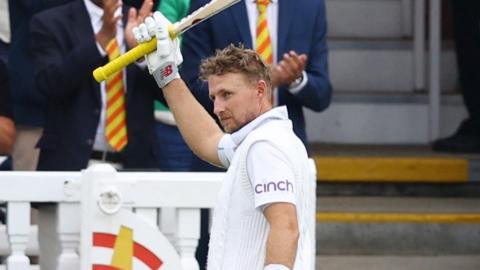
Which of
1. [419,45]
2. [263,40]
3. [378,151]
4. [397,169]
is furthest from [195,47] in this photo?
[419,45]

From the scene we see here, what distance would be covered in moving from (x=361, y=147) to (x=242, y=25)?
339 centimetres

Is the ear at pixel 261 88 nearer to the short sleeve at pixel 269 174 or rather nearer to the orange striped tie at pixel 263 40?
the short sleeve at pixel 269 174

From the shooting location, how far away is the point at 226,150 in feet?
20.0

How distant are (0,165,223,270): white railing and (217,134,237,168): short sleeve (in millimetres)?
658

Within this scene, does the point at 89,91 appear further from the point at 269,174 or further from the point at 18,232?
the point at 269,174

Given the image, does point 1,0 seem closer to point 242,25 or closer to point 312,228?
point 242,25

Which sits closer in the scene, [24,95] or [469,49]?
[24,95]

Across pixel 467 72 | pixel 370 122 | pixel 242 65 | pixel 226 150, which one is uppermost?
pixel 467 72

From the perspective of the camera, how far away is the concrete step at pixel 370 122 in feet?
36.9

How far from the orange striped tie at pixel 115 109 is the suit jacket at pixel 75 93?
0.03 m

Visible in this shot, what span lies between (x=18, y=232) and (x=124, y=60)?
1.17 metres

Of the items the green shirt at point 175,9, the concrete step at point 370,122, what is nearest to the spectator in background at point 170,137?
the green shirt at point 175,9

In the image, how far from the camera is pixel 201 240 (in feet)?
24.3

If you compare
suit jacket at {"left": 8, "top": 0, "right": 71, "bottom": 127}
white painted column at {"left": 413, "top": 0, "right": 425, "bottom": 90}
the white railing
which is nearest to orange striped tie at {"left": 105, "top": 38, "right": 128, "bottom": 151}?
suit jacket at {"left": 8, "top": 0, "right": 71, "bottom": 127}
